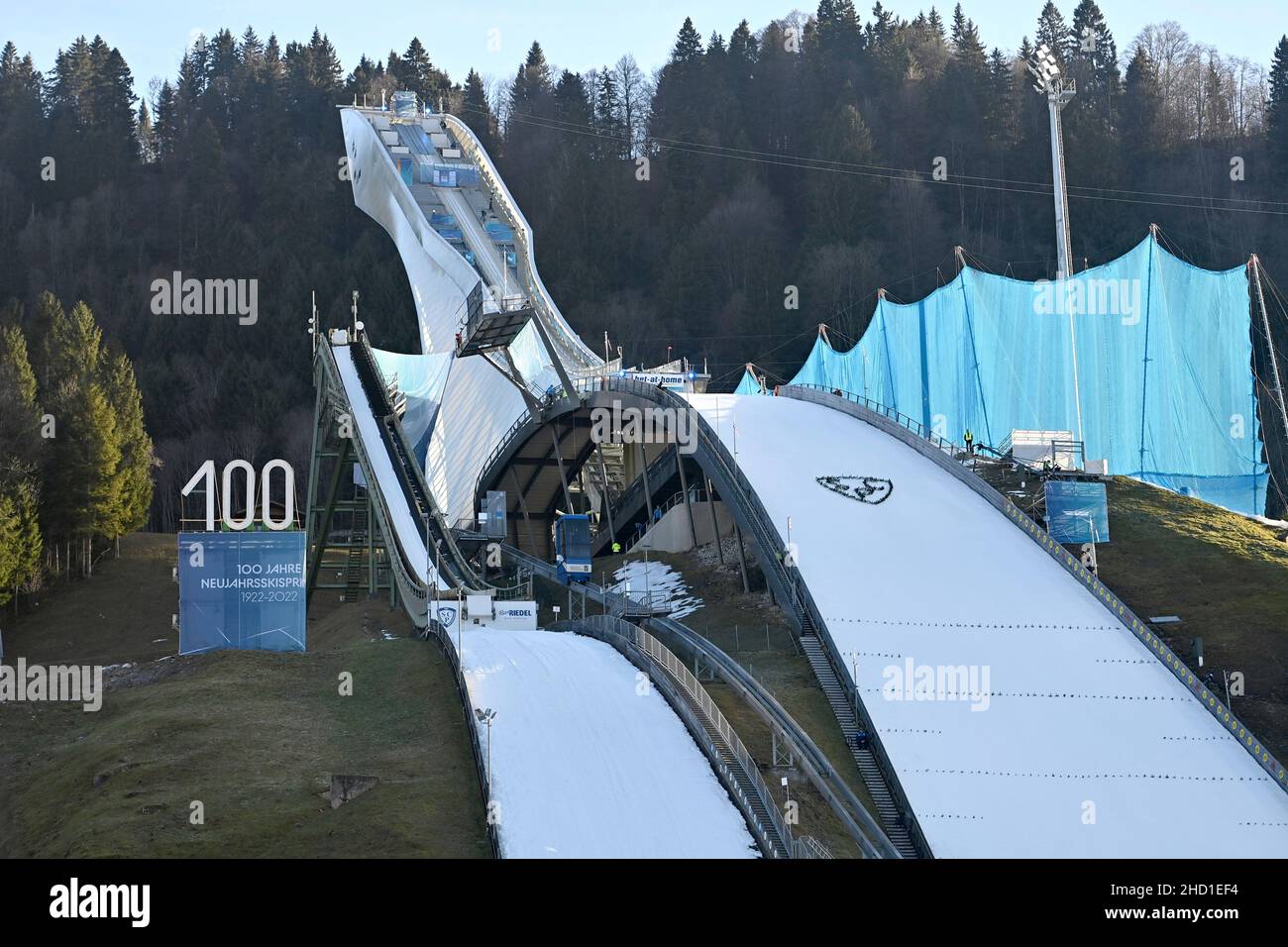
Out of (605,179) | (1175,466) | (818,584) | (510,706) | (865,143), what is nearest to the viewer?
(510,706)

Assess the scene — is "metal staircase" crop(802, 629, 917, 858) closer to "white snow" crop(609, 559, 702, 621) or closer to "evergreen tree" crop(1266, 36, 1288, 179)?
"white snow" crop(609, 559, 702, 621)

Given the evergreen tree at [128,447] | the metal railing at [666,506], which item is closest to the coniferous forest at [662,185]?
the evergreen tree at [128,447]

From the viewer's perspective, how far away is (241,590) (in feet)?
104

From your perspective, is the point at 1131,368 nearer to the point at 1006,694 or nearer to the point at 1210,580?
the point at 1210,580

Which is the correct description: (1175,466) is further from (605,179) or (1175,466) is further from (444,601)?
(605,179)

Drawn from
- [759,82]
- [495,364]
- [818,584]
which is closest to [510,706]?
[818,584]

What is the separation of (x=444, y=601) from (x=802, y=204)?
59453 mm

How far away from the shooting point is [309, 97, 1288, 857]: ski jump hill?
2345cm

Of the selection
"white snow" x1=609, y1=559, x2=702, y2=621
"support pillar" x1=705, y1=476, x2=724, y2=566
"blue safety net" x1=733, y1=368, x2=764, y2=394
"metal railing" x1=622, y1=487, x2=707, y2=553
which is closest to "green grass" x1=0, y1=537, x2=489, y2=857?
"white snow" x1=609, y1=559, x2=702, y2=621

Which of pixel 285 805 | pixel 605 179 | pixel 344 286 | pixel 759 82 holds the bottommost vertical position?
pixel 285 805

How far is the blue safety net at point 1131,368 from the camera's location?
3716cm

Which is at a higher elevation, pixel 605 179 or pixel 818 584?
pixel 605 179

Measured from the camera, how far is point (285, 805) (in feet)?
72.4

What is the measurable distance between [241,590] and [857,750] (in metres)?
12.1
